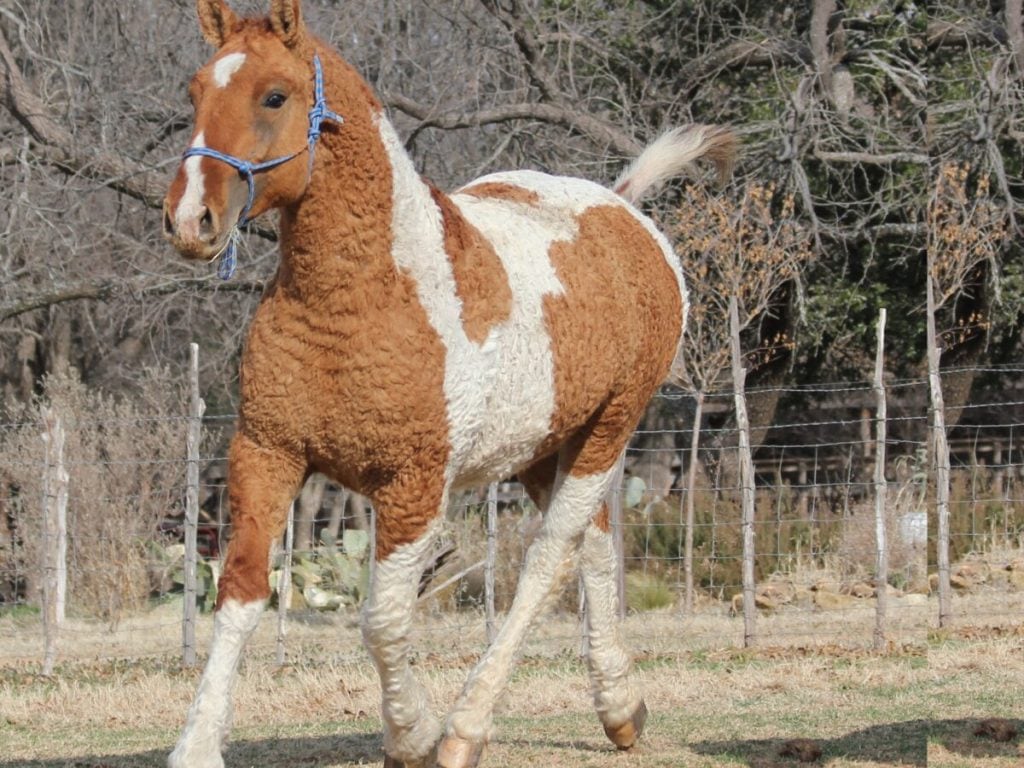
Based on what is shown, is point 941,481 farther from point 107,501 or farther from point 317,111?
point 317,111

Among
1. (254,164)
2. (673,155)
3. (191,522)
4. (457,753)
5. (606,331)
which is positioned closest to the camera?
(254,164)

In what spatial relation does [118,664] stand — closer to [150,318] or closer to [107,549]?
[107,549]

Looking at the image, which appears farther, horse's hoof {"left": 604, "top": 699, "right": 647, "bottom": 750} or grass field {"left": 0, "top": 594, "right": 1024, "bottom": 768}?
horse's hoof {"left": 604, "top": 699, "right": 647, "bottom": 750}

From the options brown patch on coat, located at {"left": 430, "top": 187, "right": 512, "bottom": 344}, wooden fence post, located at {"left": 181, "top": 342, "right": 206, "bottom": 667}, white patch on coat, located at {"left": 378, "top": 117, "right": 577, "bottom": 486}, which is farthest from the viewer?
wooden fence post, located at {"left": 181, "top": 342, "right": 206, "bottom": 667}

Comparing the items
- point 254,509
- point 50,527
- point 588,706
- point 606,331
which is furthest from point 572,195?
point 50,527

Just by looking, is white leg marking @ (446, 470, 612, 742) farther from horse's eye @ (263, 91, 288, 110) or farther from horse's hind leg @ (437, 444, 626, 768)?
horse's eye @ (263, 91, 288, 110)

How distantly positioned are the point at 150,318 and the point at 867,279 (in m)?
7.35

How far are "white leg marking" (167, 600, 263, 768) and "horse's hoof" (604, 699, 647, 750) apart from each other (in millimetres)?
1959

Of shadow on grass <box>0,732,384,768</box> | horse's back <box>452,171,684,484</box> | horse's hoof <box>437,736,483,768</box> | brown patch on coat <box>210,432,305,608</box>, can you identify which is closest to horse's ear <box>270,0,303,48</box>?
horse's back <box>452,171,684,484</box>

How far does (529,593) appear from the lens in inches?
217

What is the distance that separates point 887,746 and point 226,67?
11.3 feet

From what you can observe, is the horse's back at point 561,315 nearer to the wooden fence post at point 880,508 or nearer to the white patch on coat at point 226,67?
the white patch on coat at point 226,67

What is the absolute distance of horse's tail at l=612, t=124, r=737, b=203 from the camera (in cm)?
665

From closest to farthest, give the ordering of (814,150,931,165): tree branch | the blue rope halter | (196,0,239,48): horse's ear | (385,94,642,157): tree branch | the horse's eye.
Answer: the blue rope halter
the horse's eye
(196,0,239,48): horse's ear
(385,94,642,157): tree branch
(814,150,931,165): tree branch
